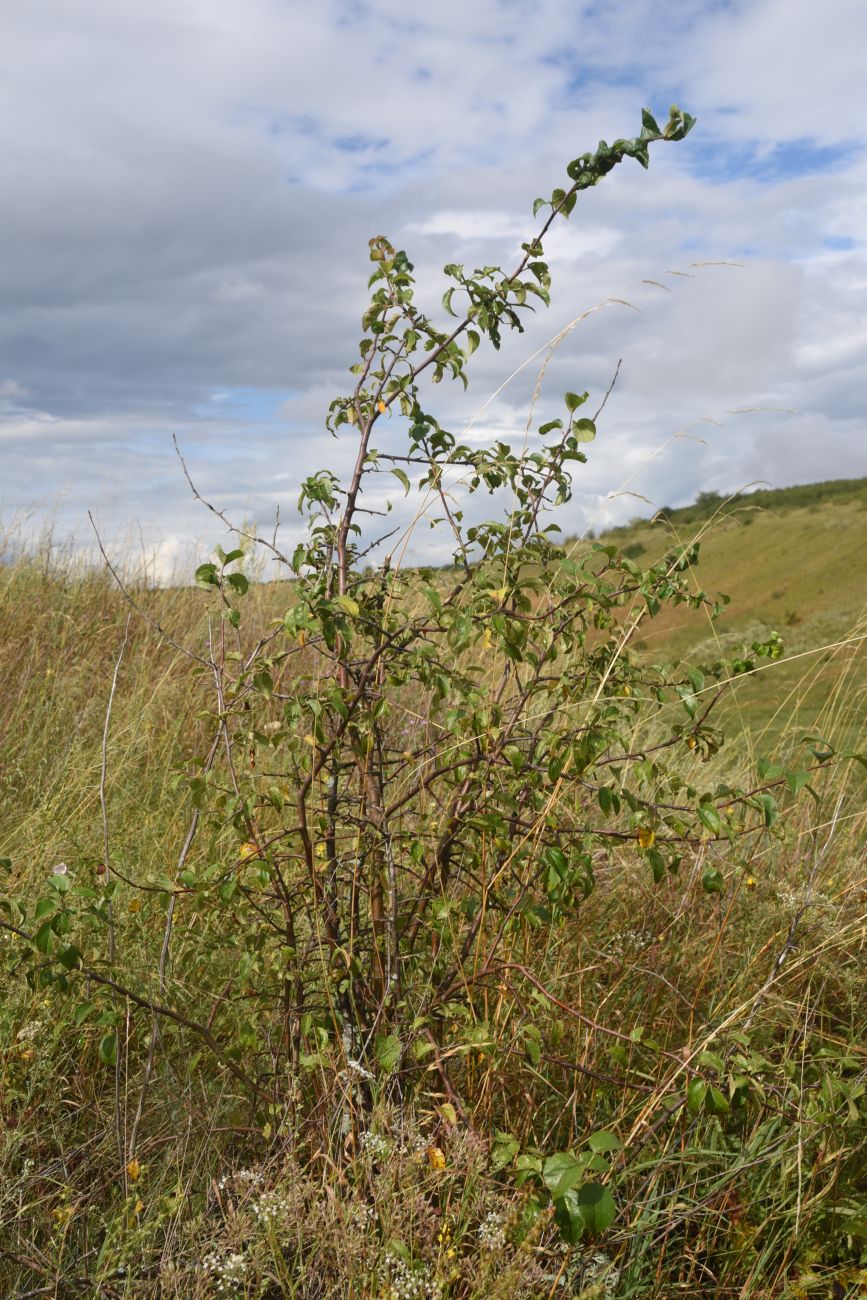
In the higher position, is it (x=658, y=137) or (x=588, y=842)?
(x=658, y=137)

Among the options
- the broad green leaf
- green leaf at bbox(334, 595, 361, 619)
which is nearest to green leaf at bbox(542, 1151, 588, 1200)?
the broad green leaf

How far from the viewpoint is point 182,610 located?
7.32 metres

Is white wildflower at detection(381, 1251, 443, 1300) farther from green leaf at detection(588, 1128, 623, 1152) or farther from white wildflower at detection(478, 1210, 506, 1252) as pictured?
green leaf at detection(588, 1128, 623, 1152)

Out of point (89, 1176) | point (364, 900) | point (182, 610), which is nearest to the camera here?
point (89, 1176)

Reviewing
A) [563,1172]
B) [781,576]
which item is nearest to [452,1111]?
[563,1172]

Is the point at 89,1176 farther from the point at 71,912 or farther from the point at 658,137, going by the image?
the point at 658,137

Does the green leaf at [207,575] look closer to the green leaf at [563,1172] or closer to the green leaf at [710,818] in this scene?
the green leaf at [710,818]

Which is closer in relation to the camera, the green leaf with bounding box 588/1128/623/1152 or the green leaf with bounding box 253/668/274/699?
the green leaf with bounding box 588/1128/623/1152

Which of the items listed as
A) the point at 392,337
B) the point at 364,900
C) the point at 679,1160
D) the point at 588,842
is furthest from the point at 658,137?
the point at 679,1160

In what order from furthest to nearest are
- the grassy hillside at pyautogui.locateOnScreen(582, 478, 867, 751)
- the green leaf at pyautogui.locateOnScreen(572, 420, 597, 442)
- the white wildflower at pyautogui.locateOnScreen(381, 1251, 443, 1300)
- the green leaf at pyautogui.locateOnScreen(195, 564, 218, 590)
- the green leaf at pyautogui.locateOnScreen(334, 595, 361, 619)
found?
the grassy hillside at pyautogui.locateOnScreen(582, 478, 867, 751) → the green leaf at pyautogui.locateOnScreen(572, 420, 597, 442) → the green leaf at pyautogui.locateOnScreen(195, 564, 218, 590) → the green leaf at pyautogui.locateOnScreen(334, 595, 361, 619) → the white wildflower at pyautogui.locateOnScreen(381, 1251, 443, 1300)

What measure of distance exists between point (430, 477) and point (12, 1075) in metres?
1.77

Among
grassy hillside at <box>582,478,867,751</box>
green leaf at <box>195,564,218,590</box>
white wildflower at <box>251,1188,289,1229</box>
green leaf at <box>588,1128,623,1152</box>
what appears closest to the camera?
green leaf at <box>588,1128,623,1152</box>

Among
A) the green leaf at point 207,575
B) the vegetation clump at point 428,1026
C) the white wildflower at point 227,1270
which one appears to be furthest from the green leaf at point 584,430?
the white wildflower at point 227,1270

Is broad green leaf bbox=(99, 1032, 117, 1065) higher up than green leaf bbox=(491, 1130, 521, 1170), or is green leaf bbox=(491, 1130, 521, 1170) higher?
broad green leaf bbox=(99, 1032, 117, 1065)
